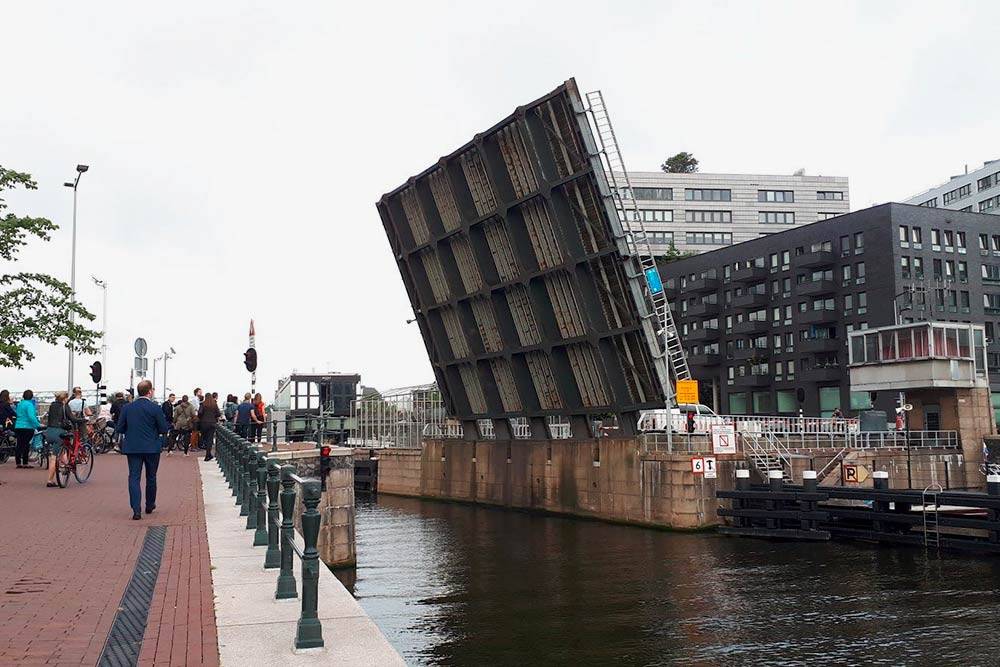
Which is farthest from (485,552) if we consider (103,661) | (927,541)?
(103,661)

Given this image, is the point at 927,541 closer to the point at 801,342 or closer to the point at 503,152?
the point at 503,152

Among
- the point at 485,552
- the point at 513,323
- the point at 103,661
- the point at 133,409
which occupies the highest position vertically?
the point at 513,323

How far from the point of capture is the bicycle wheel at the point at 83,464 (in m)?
18.5

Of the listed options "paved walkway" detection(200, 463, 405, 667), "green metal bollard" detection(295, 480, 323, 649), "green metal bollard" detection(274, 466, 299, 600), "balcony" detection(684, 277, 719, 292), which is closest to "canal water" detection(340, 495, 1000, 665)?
"paved walkway" detection(200, 463, 405, 667)

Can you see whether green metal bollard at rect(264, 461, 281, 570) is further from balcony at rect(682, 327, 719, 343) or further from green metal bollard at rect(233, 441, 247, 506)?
balcony at rect(682, 327, 719, 343)

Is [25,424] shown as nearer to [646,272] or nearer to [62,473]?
[62,473]

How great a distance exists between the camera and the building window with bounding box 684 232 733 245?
289 ft

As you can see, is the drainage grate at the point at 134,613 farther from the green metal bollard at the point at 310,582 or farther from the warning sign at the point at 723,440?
the warning sign at the point at 723,440

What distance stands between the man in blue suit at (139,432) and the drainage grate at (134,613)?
2469mm

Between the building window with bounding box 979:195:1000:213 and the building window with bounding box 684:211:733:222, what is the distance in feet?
79.9

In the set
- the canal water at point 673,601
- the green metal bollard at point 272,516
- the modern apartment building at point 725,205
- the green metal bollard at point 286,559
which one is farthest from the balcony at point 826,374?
the green metal bollard at point 286,559

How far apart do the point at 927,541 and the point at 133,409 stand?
18.6m

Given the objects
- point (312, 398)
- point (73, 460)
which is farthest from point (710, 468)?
point (312, 398)

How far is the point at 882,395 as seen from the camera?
2169 inches
